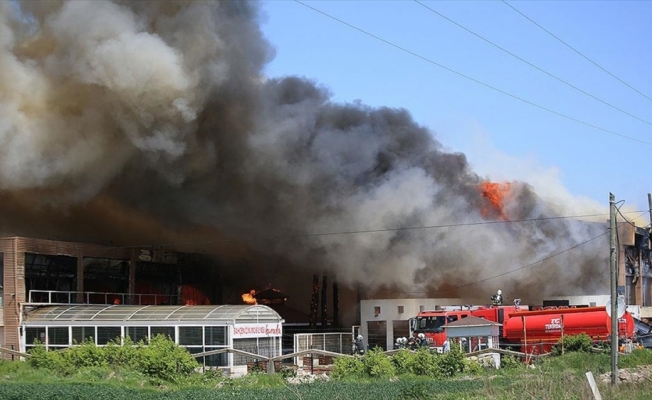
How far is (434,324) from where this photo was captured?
39.5 metres

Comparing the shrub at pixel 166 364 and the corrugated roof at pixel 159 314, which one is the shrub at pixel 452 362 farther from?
the corrugated roof at pixel 159 314

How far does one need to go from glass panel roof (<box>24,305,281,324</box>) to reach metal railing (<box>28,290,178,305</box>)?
2101mm

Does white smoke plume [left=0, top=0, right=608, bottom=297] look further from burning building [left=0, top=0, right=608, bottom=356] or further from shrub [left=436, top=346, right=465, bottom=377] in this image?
shrub [left=436, top=346, right=465, bottom=377]

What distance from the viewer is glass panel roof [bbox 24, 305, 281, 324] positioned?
3553 cm

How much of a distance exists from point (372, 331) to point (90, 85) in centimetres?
2001

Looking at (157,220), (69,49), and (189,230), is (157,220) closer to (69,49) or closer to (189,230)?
(189,230)

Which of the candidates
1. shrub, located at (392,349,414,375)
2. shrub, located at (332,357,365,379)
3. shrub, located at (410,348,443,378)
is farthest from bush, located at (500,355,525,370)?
shrub, located at (332,357,365,379)

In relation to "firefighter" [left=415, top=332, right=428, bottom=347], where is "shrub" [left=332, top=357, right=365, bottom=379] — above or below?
above

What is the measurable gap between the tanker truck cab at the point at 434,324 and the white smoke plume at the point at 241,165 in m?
4.70

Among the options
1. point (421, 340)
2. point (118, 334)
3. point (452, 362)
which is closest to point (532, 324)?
point (421, 340)

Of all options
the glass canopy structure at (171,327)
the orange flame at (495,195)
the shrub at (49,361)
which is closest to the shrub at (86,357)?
the shrub at (49,361)

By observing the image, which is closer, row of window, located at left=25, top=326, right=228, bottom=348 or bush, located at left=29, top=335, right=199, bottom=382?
bush, located at left=29, top=335, right=199, bottom=382

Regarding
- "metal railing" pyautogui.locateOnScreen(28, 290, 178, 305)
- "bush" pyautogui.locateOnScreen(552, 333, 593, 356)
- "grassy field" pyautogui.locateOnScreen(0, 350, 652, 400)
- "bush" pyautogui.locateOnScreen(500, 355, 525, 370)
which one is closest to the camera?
"grassy field" pyautogui.locateOnScreen(0, 350, 652, 400)

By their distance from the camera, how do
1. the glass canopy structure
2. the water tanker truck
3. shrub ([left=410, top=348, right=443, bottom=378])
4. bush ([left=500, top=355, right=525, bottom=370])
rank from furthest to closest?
the water tanker truck < the glass canopy structure < bush ([left=500, top=355, right=525, bottom=370]) < shrub ([left=410, top=348, right=443, bottom=378])
